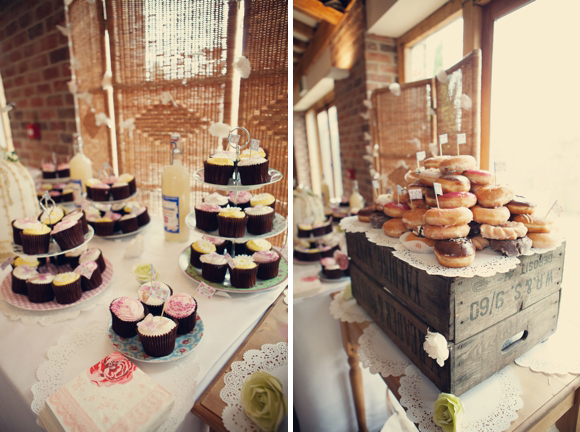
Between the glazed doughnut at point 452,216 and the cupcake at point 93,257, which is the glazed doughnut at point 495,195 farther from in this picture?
the cupcake at point 93,257

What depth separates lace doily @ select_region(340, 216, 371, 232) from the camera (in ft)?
3.90

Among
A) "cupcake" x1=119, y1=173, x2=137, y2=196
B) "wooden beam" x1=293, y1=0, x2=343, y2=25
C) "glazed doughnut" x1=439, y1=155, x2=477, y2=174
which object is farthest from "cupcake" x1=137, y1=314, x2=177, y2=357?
"wooden beam" x1=293, y1=0, x2=343, y2=25

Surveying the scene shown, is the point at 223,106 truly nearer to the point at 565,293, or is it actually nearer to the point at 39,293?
the point at 39,293

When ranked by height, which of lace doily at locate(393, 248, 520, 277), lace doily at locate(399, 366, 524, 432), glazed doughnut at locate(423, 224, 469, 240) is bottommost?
lace doily at locate(399, 366, 524, 432)

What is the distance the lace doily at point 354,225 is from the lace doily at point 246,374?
50cm

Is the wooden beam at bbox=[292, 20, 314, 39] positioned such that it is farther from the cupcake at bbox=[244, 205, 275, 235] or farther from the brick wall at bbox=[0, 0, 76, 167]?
the cupcake at bbox=[244, 205, 275, 235]

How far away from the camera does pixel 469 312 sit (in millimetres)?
791

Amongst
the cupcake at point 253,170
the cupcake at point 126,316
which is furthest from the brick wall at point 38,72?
the cupcake at point 126,316

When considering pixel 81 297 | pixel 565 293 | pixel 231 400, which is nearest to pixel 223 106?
pixel 81 297

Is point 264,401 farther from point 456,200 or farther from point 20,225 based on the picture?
point 20,225

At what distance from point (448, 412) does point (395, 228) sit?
20.0 inches

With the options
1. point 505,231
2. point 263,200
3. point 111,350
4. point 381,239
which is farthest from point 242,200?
point 505,231

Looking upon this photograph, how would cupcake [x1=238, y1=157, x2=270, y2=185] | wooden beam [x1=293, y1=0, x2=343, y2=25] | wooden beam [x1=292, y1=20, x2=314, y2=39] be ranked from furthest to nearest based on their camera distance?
wooden beam [x1=292, y1=20, x2=314, y2=39], wooden beam [x1=293, y1=0, x2=343, y2=25], cupcake [x1=238, y1=157, x2=270, y2=185]

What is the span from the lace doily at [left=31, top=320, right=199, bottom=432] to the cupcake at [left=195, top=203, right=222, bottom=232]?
18.0 inches
